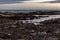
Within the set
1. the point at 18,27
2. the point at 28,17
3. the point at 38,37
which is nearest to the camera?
the point at 38,37

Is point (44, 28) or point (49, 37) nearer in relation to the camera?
point (49, 37)

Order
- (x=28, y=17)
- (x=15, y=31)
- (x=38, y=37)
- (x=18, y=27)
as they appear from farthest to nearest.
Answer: (x=28, y=17) → (x=18, y=27) → (x=15, y=31) → (x=38, y=37)

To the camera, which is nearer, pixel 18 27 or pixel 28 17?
pixel 18 27

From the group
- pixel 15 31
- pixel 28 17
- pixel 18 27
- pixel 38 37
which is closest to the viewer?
pixel 38 37

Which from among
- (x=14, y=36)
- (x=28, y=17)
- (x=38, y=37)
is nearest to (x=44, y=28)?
(x=38, y=37)

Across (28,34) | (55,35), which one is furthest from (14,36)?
(55,35)

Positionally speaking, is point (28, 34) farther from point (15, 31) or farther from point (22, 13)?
point (22, 13)

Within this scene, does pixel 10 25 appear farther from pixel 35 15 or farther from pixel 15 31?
pixel 35 15

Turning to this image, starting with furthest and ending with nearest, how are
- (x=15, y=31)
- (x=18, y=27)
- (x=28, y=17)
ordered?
(x=28, y=17), (x=18, y=27), (x=15, y=31)
